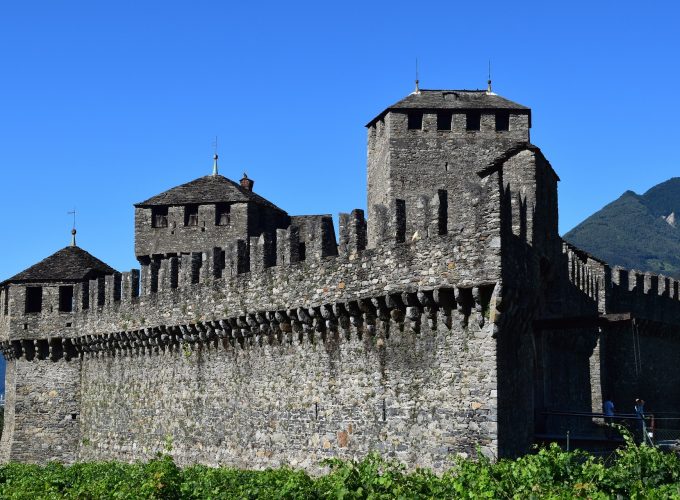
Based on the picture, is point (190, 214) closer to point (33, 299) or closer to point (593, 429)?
point (33, 299)

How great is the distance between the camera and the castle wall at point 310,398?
19.0m

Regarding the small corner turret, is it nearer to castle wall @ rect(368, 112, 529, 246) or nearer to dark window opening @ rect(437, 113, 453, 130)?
castle wall @ rect(368, 112, 529, 246)

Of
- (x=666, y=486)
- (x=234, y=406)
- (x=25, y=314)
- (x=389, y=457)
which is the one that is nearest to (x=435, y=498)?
(x=666, y=486)

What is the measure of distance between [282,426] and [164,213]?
16512 millimetres

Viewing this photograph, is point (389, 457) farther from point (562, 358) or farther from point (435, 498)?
point (562, 358)

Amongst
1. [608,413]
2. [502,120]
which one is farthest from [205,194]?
[608,413]

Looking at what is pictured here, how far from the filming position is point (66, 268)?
36.5 m

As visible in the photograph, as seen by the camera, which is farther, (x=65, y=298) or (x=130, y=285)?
(x=65, y=298)

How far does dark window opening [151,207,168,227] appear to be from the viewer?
3853 cm

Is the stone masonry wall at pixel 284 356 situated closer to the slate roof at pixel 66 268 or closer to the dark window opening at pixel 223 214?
the slate roof at pixel 66 268

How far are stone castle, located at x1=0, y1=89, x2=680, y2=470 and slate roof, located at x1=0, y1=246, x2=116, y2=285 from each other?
2.9 inches

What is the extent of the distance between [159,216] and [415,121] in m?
11.0

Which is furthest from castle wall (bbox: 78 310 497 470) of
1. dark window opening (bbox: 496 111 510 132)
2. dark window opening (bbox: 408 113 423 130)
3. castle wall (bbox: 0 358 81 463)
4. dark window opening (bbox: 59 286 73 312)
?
dark window opening (bbox: 496 111 510 132)

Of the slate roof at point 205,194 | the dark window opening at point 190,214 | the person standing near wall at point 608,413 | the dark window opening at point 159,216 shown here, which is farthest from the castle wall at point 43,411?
the person standing near wall at point 608,413
